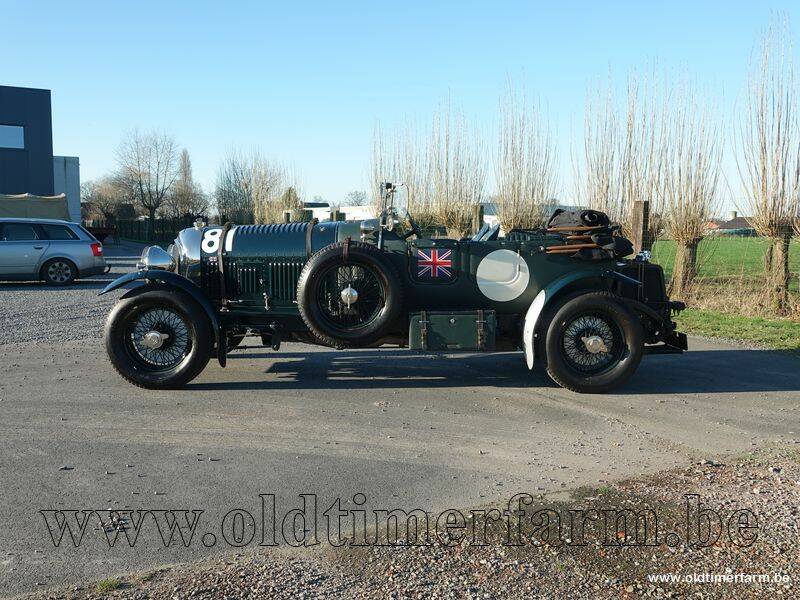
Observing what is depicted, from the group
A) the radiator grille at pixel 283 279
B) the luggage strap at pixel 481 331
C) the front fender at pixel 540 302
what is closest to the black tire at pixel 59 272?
the radiator grille at pixel 283 279

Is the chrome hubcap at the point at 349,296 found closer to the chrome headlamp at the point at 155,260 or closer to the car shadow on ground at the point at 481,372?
the car shadow on ground at the point at 481,372

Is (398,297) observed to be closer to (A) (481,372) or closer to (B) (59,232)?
(A) (481,372)

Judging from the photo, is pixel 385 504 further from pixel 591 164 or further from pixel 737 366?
pixel 591 164

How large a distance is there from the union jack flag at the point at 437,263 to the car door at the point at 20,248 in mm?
13471

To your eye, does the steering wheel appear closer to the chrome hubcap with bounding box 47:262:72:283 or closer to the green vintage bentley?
the green vintage bentley

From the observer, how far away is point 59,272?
17750mm

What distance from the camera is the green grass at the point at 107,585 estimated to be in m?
3.23

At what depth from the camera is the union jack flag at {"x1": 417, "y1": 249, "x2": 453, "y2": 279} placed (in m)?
7.27

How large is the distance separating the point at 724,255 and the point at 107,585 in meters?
18.7

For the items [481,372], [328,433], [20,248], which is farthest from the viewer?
[20,248]

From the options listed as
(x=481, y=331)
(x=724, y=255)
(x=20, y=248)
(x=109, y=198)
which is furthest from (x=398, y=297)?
(x=109, y=198)

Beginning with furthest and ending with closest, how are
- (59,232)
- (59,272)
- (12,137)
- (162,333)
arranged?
(12,137), (59,232), (59,272), (162,333)

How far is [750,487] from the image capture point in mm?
4508

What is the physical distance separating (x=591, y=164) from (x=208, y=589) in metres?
14.9
